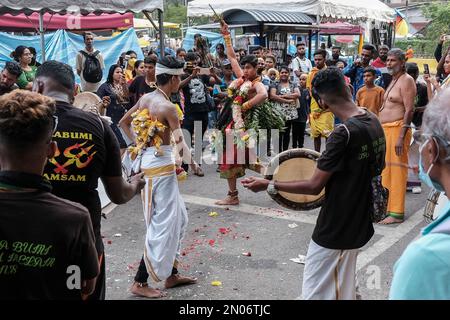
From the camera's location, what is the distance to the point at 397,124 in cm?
643

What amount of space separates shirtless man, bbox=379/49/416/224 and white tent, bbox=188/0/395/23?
914 centimetres

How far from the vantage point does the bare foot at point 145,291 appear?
4570mm

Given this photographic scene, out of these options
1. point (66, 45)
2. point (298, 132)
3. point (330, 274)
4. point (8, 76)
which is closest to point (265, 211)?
point (298, 132)

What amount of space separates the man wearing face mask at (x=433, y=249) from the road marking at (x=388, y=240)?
3.65 meters

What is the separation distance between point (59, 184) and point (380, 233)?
14.2 feet

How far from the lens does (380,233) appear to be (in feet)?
20.4

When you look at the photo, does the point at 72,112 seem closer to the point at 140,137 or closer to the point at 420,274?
the point at 140,137

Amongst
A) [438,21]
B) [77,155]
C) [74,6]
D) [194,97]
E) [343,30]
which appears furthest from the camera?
[438,21]

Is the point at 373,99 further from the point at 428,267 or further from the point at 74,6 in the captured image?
the point at 428,267

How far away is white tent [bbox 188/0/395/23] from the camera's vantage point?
49.5 ft

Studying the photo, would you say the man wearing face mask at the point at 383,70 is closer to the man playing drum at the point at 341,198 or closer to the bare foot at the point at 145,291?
the man playing drum at the point at 341,198

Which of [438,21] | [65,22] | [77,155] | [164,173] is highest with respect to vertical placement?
[438,21]

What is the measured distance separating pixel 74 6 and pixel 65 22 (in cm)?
978

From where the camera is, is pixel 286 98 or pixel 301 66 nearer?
pixel 286 98
